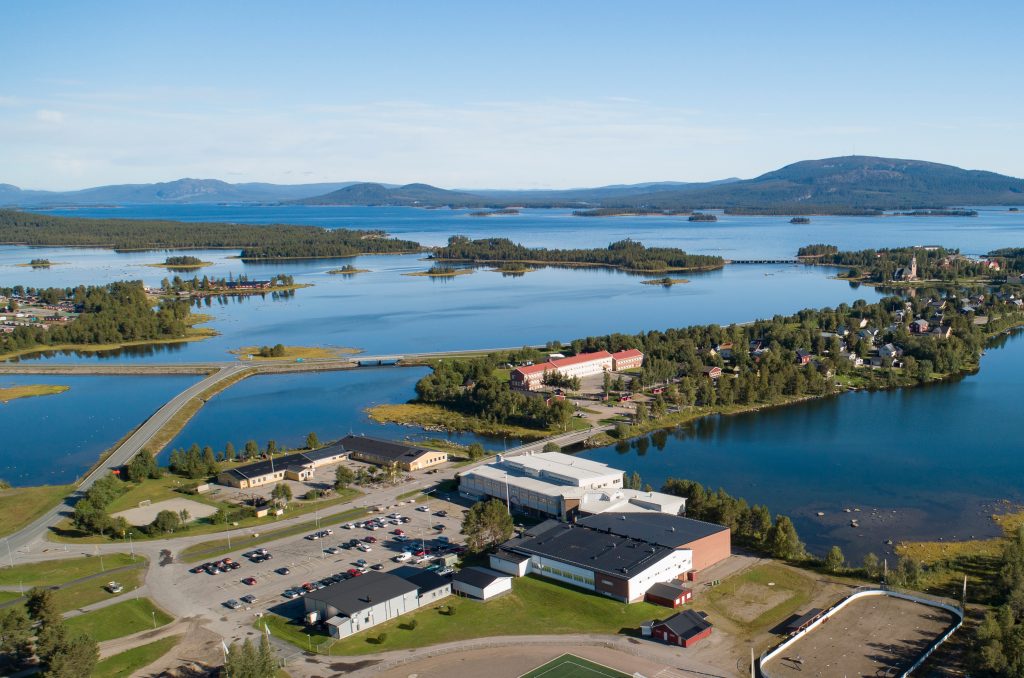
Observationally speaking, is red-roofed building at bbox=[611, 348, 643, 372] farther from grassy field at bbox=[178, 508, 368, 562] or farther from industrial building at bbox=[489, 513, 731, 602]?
grassy field at bbox=[178, 508, 368, 562]

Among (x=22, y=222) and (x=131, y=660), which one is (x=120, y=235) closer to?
(x=22, y=222)

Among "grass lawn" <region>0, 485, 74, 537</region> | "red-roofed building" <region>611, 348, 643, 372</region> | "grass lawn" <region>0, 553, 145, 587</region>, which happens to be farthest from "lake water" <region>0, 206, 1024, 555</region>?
"red-roofed building" <region>611, 348, 643, 372</region>

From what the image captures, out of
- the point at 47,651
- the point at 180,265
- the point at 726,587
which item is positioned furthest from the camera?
the point at 180,265

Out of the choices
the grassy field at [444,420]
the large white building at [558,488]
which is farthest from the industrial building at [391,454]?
the grassy field at [444,420]

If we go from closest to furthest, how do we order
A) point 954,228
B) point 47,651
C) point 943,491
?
point 47,651, point 943,491, point 954,228

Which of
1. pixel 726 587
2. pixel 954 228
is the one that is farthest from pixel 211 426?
pixel 954 228

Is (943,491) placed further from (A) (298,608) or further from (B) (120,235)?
(B) (120,235)

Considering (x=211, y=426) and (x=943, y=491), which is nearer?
(x=943, y=491)

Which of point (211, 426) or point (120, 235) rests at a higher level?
point (120, 235)
